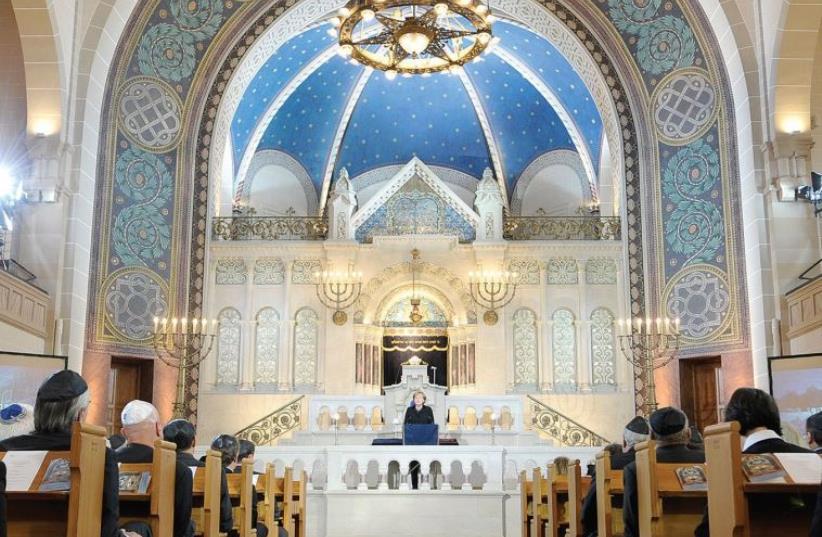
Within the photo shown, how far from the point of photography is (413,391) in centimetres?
1695

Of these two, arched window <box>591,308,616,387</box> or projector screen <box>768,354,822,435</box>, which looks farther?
arched window <box>591,308,616,387</box>

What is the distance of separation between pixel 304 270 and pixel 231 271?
1.46 metres

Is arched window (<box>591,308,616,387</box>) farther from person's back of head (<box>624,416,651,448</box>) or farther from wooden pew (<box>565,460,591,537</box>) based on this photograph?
person's back of head (<box>624,416,651,448</box>)

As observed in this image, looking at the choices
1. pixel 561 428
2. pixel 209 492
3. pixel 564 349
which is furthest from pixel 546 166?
pixel 209 492

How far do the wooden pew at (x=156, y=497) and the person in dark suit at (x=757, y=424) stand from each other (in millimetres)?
2759

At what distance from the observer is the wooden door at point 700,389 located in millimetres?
16469

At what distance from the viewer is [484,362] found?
19.2m

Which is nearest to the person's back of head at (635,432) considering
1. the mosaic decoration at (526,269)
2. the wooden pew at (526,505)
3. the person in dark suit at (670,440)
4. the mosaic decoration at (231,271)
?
the person in dark suit at (670,440)

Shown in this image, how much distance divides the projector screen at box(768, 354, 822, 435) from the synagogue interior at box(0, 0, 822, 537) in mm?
43

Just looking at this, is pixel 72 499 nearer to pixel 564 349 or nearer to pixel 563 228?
pixel 564 349

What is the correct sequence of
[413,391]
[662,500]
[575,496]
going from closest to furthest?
1. [662,500]
2. [575,496]
3. [413,391]

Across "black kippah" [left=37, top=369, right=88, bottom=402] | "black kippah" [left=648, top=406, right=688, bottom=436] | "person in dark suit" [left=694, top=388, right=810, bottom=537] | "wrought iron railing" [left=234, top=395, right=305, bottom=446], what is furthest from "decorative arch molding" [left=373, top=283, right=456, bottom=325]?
"black kippah" [left=37, top=369, right=88, bottom=402]

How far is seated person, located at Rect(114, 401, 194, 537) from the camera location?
18.2 feet

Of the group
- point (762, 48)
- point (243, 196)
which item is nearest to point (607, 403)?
point (762, 48)
